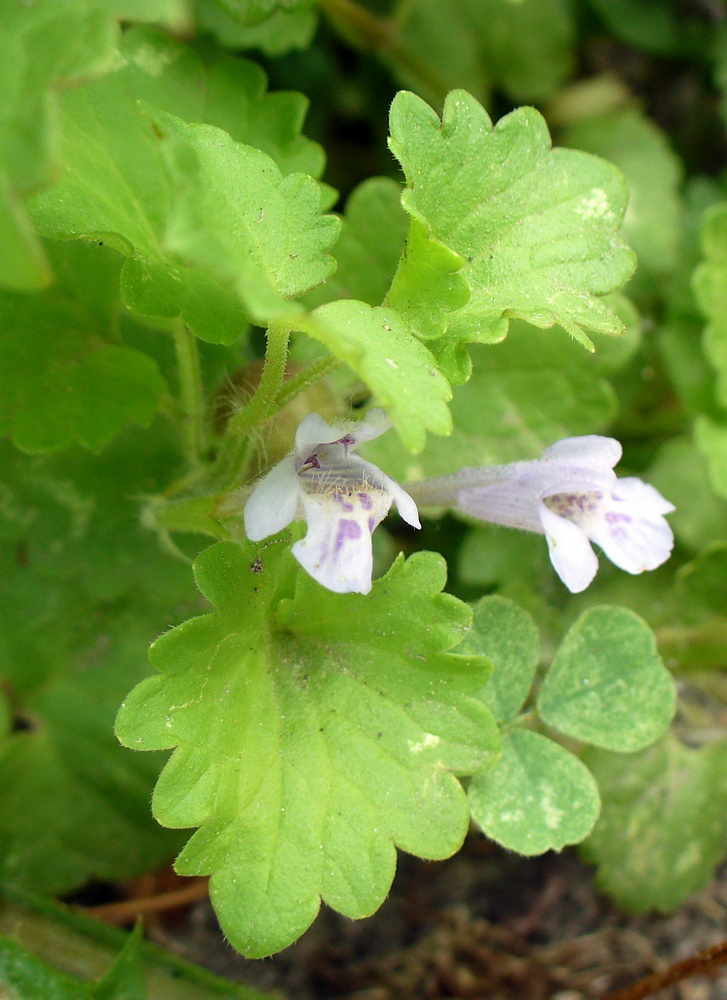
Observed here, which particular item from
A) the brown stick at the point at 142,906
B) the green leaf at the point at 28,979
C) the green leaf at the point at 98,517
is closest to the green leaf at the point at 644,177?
the green leaf at the point at 98,517

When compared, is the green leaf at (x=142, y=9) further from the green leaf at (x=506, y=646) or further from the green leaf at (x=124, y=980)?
the green leaf at (x=124, y=980)

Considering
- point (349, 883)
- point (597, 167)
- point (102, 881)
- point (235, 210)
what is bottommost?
point (102, 881)

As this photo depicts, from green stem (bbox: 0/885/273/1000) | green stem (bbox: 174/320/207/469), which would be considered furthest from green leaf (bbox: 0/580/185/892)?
green stem (bbox: 174/320/207/469)

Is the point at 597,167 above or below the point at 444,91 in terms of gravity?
above

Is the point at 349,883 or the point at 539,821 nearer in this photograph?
the point at 349,883

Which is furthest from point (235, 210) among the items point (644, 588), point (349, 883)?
point (644, 588)

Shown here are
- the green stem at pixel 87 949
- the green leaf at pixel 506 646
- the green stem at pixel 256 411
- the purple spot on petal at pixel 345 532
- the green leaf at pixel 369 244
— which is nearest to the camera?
the purple spot on petal at pixel 345 532

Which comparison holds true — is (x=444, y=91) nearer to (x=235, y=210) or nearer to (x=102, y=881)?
(x=235, y=210)

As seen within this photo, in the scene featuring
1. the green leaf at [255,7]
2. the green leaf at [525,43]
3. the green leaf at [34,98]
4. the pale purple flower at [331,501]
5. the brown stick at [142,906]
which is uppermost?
the green leaf at [34,98]
